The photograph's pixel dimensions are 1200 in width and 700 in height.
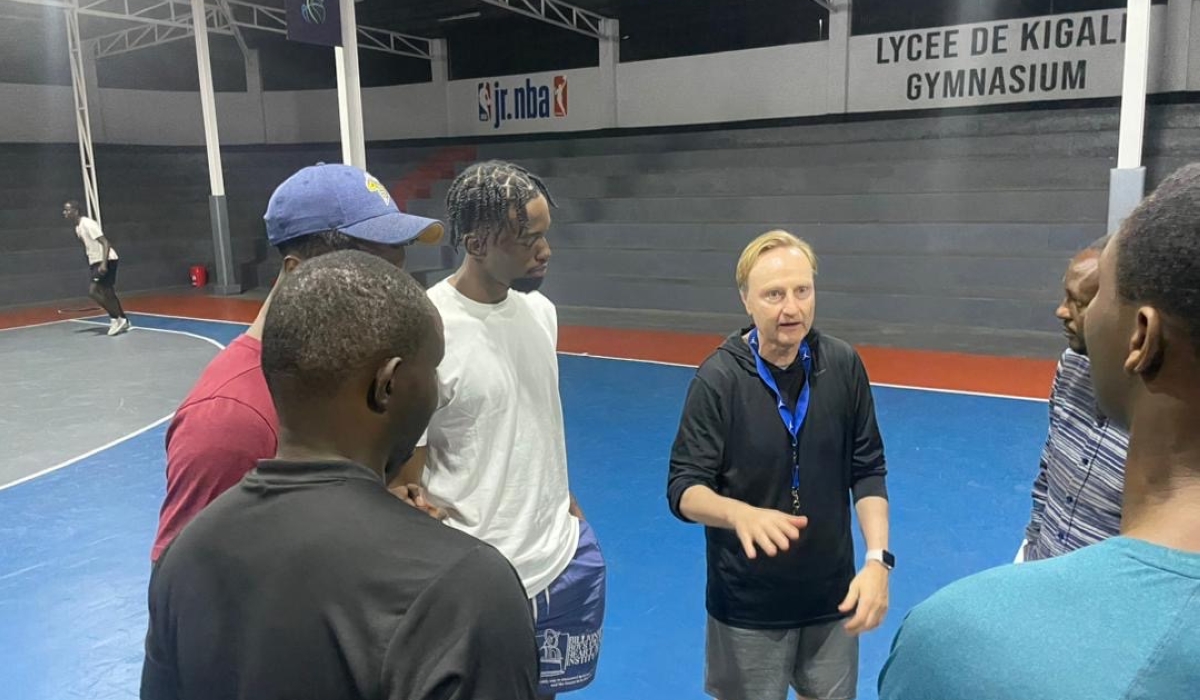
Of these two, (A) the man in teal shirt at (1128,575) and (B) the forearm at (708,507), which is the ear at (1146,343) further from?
(B) the forearm at (708,507)

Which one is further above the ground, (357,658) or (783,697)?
(357,658)

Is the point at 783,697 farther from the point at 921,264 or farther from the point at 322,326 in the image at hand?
the point at 921,264

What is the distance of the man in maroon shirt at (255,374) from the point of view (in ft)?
4.88

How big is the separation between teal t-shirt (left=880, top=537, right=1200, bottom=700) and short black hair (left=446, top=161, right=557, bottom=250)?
1453 mm

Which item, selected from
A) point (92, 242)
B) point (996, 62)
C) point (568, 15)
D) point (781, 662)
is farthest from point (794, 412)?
point (568, 15)

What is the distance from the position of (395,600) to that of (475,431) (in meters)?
1.07

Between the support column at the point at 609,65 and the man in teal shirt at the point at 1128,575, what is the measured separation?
16089 millimetres

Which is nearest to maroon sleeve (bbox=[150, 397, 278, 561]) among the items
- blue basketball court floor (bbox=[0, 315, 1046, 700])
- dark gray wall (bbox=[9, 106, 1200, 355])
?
blue basketball court floor (bbox=[0, 315, 1046, 700])

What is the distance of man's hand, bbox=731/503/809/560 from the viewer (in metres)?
1.78

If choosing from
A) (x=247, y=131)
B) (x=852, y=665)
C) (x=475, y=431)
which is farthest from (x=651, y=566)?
(x=247, y=131)

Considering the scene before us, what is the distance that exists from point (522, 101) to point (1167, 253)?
17201mm

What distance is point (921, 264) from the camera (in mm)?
10469

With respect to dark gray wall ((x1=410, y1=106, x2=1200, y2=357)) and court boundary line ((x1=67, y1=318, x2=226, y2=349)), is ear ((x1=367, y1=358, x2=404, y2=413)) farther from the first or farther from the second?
court boundary line ((x1=67, y1=318, x2=226, y2=349))

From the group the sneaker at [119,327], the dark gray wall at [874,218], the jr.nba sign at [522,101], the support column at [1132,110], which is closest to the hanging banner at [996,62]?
the dark gray wall at [874,218]
